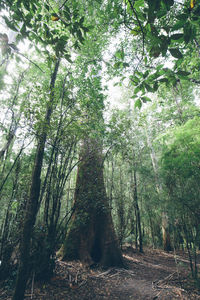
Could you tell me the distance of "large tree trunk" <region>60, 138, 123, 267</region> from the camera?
4.83m

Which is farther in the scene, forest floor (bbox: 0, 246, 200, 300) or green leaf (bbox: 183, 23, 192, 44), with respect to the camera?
forest floor (bbox: 0, 246, 200, 300)

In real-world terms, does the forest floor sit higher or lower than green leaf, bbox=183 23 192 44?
lower

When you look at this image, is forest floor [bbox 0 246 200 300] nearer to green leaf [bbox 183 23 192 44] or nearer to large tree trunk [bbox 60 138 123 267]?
large tree trunk [bbox 60 138 123 267]

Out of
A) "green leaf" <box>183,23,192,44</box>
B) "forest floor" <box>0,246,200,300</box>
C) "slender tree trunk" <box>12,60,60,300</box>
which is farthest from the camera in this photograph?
"forest floor" <box>0,246,200,300</box>

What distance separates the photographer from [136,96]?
1358mm

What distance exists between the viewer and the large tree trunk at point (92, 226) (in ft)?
15.9

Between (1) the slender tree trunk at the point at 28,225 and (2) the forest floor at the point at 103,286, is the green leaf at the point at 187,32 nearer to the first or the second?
(1) the slender tree trunk at the point at 28,225

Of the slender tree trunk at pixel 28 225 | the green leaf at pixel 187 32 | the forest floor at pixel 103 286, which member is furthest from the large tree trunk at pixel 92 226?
the green leaf at pixel 187 32

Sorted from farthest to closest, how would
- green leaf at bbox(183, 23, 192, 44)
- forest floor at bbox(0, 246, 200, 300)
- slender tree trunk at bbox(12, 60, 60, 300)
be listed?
forest floor at bbox(0, 246, 200, 300) → slender tree trunk at bbox(12, 60, 60, 300) → green leaf at bbox(183, 23, 192, 44)

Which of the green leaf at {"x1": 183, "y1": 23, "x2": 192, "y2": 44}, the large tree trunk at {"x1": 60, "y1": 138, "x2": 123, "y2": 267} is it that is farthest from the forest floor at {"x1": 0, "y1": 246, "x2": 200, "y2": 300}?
the green leaf at {"x1": 183, "y1": 23, "x2": 192, "y2": 44}

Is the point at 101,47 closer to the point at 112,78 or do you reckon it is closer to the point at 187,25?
the point at 112,78

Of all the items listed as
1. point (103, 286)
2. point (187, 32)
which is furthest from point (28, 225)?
point (187, 32)

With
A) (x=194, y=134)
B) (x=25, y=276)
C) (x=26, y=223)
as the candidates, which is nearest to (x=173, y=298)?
(x=25, y=276)

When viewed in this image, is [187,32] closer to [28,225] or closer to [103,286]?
[28,225]
